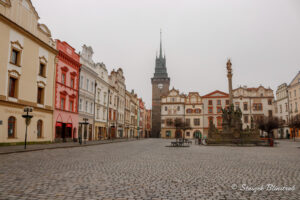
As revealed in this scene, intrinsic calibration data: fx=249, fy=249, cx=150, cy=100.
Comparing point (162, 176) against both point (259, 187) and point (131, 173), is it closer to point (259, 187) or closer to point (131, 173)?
point (131, 173)

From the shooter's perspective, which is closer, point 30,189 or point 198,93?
point 30,189

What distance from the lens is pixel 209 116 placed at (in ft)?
232

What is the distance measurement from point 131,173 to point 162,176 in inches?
46.9

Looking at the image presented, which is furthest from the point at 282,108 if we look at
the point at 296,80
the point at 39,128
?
the point at 39,128

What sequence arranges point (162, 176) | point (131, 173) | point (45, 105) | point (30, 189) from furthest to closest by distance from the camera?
1. point (45, 105)
2. point (131, 173)
3. point (162, 176)
4. point (30, 189)

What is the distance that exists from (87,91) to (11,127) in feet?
52.8

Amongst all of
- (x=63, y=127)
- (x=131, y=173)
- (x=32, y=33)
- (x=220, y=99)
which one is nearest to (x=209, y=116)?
(x=220, y=99)

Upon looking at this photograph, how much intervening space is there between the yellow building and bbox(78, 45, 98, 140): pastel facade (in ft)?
23.8

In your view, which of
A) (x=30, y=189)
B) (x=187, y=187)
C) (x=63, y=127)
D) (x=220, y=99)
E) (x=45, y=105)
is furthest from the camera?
(x=220, y=99)

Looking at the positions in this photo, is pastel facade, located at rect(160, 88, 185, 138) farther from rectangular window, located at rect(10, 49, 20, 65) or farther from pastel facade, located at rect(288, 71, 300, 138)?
rectangular window, located at rect(10, 49, 20, 65)

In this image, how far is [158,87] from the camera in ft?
305

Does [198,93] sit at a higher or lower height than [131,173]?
higher

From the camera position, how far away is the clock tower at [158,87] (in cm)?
8631

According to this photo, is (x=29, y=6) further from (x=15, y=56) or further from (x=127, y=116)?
(x=127, y=116)
